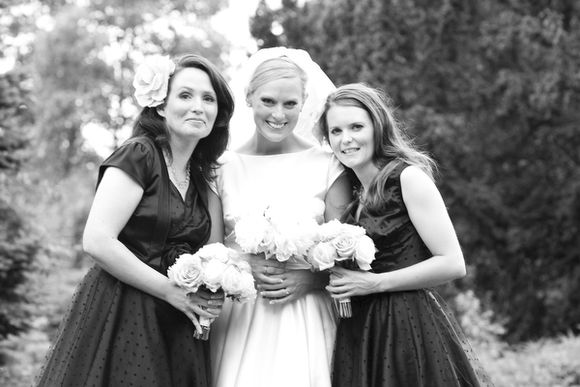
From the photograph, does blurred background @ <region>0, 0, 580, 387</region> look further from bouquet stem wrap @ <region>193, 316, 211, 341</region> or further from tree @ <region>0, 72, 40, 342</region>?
bouquet stem wrap @ <region>193, 316, 211, 341</region>

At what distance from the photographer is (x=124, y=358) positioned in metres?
3.73

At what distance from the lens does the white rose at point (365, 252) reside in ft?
12.5

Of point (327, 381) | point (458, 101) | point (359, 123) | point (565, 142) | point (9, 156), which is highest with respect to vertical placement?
point (458, 101)

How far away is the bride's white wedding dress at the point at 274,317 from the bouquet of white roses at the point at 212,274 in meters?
0.41

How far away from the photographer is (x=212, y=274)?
3701 mm

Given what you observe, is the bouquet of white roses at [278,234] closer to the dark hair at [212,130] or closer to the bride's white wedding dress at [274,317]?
the bride's white wedding dress at [274,317]

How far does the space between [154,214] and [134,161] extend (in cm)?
30

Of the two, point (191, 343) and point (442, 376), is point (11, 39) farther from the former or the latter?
point (442, 376)

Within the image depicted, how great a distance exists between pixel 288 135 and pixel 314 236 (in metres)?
1.07

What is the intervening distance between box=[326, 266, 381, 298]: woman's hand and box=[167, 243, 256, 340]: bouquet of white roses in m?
0.46

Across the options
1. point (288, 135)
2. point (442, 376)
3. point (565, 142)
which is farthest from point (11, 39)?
point (565, 142)

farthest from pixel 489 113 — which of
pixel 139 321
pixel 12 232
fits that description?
pixel 139 321

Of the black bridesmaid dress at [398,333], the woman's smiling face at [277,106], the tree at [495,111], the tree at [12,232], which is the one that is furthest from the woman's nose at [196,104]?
the tree at [495,111]

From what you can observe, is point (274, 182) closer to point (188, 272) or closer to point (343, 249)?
point (343, 249)
